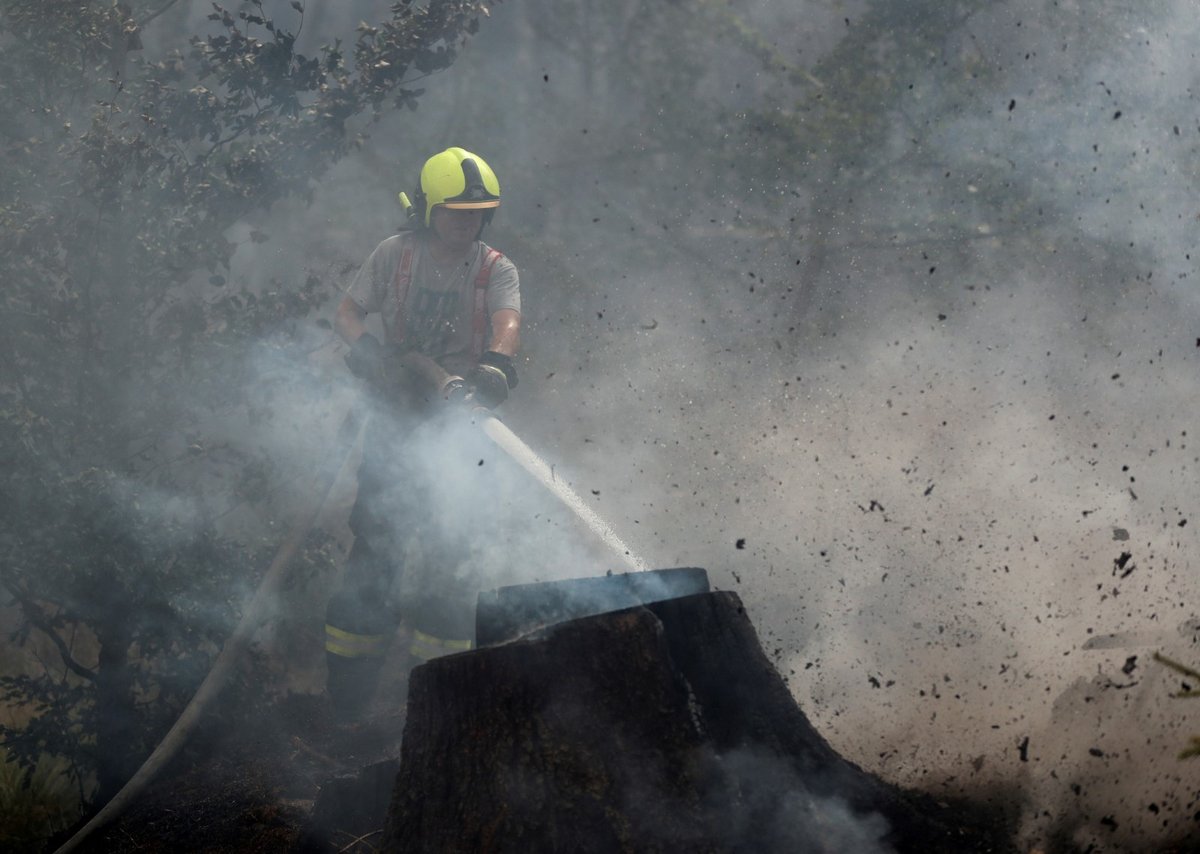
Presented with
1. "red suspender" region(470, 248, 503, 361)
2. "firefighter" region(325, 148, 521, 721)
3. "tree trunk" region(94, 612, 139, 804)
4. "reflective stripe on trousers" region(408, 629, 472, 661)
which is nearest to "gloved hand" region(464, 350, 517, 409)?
"firefighter" region(325, 148, 521, 721)

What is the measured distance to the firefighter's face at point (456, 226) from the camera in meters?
5.41

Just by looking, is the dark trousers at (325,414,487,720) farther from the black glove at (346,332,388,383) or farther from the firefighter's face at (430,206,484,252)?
the firefighter's face at (430,206,484,252)

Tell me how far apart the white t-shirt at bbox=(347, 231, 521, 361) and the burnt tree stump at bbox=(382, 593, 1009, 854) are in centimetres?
285

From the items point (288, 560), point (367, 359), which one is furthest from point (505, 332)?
point (288, 560)

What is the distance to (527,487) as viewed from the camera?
5.14m

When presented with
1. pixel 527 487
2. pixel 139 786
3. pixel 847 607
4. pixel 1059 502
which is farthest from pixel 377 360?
pixel 1059 502

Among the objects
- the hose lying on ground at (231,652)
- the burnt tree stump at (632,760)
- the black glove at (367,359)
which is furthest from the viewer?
the black glove at (367,359)

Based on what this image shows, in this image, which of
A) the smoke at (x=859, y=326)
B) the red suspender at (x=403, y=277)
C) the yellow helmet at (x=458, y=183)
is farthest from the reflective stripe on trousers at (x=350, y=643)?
the yellow helmet at (x=458, y=183)

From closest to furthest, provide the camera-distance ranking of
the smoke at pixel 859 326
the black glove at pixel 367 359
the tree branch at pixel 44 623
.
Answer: the tree branch at pixel 44 623
the black glove at pixel 367 359
the smoke at pixel 859 326

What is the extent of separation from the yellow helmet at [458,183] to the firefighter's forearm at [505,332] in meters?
0.57

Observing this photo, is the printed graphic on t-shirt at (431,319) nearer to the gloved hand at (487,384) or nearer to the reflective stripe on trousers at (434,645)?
the gloved hand at (487,384)

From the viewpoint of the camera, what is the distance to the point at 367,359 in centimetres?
524

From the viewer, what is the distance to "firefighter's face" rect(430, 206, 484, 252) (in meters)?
5.41

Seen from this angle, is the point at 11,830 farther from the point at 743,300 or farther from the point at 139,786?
the point at 743,300
